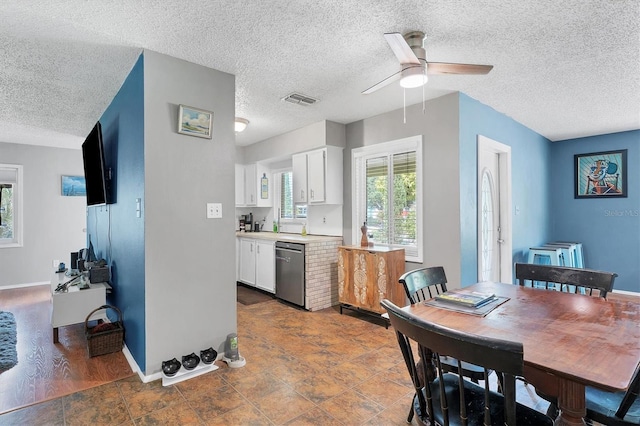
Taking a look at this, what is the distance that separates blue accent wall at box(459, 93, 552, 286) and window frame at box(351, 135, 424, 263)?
0.47m

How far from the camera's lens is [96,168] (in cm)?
331

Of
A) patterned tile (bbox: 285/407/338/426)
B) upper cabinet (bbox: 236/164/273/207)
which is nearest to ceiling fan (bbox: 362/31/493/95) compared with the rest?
patterned tile (bbox: 285/407/338/426)

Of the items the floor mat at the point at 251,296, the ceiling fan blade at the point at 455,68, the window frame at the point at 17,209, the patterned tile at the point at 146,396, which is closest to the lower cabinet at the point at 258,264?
the floor mat at the point at 251,296

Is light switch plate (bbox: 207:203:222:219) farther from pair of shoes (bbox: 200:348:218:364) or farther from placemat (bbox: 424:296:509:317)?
placemat (bbox: 424:296:509:317)

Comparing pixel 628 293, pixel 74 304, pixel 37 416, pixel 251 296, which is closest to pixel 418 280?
pixel 37 416

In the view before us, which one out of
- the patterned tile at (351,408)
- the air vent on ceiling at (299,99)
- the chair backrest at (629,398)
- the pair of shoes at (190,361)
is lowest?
the patterned tile at (351,408)

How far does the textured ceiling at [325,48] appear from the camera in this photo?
6.57 ft

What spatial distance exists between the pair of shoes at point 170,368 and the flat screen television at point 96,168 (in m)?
1.82

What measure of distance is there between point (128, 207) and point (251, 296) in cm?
248

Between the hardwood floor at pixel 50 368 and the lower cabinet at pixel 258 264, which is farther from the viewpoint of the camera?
the lower cabinet at pixel 258 264

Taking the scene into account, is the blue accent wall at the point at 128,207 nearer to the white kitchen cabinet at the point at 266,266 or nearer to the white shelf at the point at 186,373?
the white shelf at the point at 186,373

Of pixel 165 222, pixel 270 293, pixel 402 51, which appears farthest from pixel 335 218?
pixel 402 51

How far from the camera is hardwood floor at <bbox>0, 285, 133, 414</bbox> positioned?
2.28m

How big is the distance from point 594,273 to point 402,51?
1.80 m
